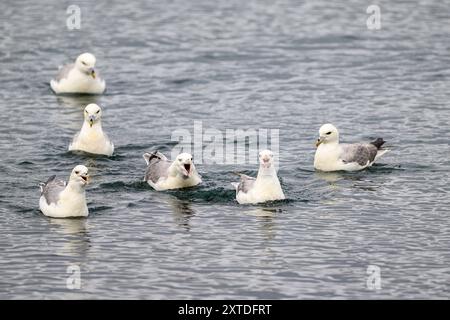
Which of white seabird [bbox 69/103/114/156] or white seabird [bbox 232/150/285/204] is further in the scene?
white seabird [bbox 69/103/114/156]

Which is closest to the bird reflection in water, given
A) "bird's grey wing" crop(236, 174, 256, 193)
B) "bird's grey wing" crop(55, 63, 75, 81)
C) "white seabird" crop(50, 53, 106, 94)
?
"bird's grey wing" crop(236, 174, 256, 193)

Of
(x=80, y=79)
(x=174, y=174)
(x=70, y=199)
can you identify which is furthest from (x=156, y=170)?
(x=80, y=79)

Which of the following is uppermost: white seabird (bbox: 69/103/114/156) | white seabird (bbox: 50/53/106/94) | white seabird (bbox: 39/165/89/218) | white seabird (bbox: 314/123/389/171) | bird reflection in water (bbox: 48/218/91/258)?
white seabird (bbox: 50/53/106/94)

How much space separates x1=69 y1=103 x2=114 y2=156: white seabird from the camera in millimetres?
24922

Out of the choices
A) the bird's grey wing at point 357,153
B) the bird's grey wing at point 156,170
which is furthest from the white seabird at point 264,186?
the bird's grey wing at point 357,153

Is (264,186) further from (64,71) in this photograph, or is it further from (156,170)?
(64,71)

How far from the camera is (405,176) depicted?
23641 mm

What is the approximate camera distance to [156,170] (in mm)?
23109

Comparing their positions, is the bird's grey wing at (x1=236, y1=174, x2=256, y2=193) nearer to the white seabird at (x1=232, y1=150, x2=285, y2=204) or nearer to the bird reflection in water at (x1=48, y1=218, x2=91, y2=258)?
the white seabird at (x1=232, y1=150, x2=285, y2=204)

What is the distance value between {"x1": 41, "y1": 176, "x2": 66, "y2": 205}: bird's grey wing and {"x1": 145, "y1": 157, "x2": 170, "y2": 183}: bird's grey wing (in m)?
1.87

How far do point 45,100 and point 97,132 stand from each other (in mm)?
5377

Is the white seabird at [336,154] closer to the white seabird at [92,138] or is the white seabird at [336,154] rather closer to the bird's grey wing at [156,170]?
the bird's grey wing at [156,170]

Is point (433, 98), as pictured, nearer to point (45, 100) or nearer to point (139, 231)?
point (45, 100)
